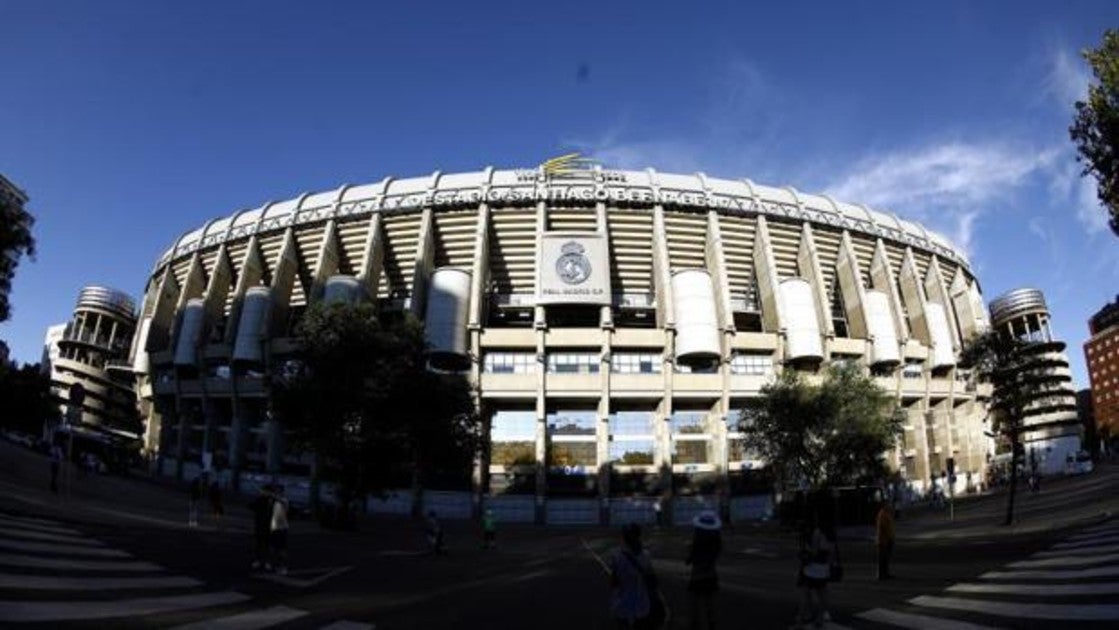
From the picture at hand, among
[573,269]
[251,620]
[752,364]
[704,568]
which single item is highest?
[573,269]

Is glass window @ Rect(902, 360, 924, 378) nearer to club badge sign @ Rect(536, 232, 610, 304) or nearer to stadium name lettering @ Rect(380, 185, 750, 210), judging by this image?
stadium name lettering @ Rect(380, 185, 750, 210)

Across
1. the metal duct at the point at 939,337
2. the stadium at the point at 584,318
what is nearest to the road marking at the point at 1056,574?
the stadium at the point at 584,318

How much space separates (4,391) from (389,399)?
164ft

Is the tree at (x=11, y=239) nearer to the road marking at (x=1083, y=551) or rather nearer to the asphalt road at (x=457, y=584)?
the asphalt road at (x=457, y=584)

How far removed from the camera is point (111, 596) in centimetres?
917

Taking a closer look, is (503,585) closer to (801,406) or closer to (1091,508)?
(1091,508)

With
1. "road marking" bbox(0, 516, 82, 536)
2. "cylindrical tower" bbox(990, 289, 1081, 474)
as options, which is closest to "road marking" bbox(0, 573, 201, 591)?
"road marking" bbox(0, 516, 82, 536)

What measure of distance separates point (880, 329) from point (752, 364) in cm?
1208

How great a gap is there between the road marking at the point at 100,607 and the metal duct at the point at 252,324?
168ft

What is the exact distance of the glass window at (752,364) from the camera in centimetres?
5709

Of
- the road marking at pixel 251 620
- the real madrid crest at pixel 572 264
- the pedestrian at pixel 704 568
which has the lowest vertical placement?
the road marking at pixel 251 620

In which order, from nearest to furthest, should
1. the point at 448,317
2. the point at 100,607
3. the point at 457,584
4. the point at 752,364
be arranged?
1. the point at 100,607
2. the point at 457,584
3. the point at 448,317
4. the point at 752,364

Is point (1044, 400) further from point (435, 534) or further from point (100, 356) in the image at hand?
point (100, 356)

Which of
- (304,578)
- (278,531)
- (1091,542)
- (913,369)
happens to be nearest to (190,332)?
(278,531)
